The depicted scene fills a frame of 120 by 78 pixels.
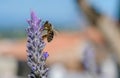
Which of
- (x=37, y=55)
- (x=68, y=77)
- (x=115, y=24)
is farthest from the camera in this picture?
(x=68, y=77)

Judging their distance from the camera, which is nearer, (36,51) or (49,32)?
(36,51)

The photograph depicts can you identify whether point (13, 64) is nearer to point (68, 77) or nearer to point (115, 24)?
point (68, 77)

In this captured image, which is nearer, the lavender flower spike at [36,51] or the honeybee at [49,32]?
the lavender flower spike at [36,51]

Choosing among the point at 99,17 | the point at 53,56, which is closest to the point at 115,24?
the point at 99,17

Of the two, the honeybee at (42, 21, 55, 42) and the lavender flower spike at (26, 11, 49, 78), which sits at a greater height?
the honeybee at (42, 21, 55, 42)

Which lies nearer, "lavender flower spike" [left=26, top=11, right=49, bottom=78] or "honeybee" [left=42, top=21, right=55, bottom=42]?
"lavender flower spike" [left=26, top=11, right=49, bottom=78]

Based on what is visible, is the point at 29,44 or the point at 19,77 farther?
the point at 19,77

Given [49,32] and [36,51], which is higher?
[49,32]

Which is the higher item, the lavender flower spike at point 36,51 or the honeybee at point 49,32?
the honeybee at point 49,32
